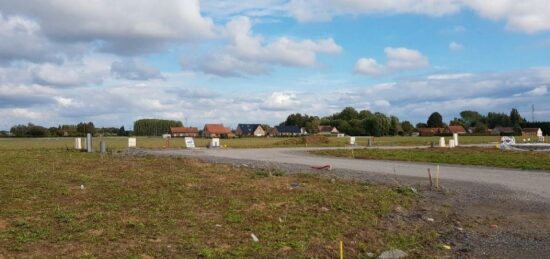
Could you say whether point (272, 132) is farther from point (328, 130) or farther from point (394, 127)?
point (394, 127)

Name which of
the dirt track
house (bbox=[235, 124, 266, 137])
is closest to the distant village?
house (bbox=[235, 124, 266, 137])

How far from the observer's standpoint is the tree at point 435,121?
185 meters

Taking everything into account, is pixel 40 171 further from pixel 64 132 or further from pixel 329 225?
pixel 64 132

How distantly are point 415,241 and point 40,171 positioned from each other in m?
12.6

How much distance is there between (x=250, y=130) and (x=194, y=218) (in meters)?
185

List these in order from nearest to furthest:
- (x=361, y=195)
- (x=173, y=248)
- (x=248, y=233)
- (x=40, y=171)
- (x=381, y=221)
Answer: (x=173, y=248)
(x=248, y=233)
(x=381, y=221)
(x=361, y=195)
(x=40, y=171)

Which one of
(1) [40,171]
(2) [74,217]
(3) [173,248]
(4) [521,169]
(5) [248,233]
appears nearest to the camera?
(3) [173,248]

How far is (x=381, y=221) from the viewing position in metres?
10.8

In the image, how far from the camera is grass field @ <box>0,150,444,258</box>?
26.2 ft

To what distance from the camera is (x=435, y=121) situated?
610 feet

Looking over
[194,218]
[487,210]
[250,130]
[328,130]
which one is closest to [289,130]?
[328,130]

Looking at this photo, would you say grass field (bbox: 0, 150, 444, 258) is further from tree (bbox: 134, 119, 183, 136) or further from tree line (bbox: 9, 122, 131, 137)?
tree (bbox: 134, 119, 183, 136)

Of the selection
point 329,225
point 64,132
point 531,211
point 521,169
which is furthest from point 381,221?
point 64,132

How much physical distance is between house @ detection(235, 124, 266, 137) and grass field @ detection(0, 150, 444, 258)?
17721 centimetres
